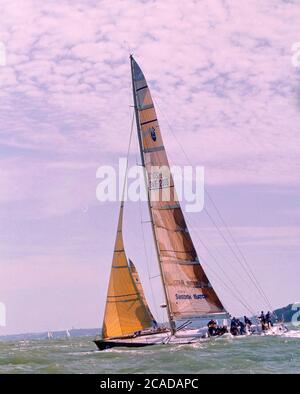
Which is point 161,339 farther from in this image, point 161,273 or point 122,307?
point 161,273

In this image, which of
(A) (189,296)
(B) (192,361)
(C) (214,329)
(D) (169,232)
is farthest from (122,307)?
(B) (192,361)

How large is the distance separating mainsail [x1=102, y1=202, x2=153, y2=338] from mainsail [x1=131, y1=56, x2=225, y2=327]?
1.92 m

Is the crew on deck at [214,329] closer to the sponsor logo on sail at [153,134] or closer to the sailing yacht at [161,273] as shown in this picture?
the sailing yacht at [161,273]

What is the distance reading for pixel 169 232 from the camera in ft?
133

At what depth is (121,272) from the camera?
39.3 meters

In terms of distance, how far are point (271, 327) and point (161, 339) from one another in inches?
479

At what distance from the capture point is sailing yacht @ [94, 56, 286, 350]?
38250mm

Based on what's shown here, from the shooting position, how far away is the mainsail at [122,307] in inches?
1506

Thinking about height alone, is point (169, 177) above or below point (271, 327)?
above

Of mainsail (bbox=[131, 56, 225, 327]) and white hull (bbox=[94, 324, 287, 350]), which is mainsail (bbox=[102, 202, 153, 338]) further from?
mainsail (bbox=[131, 56, 225, 327])

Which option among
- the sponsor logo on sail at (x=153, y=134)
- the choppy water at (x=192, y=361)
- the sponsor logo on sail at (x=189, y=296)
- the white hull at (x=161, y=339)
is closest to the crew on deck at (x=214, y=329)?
the white hull at (x=161, y=339)
